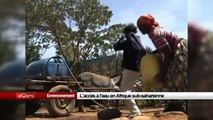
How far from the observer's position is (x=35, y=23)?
6.52 m

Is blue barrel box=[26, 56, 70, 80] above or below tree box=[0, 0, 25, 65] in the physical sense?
below

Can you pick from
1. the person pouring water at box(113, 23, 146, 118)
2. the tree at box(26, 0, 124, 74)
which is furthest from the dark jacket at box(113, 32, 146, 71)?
the tree at box(26, 0, 124, 74)

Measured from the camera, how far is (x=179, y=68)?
21.0ft

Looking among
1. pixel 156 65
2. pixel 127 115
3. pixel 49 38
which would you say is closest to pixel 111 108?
pixel 127 115

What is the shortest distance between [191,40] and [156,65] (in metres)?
0.54

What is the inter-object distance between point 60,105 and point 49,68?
480mm

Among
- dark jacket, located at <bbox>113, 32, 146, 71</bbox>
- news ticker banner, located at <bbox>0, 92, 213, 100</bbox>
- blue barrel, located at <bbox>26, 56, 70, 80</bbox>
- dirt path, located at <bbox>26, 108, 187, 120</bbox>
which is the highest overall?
dark jacket, located at <bbox>113, 32, 146, 71</bbox>

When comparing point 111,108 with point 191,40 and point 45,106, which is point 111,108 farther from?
point 191,40

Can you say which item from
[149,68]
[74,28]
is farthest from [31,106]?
[149,68]

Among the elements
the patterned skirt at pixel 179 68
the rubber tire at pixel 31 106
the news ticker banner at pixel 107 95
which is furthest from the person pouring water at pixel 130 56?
the rubber tire at pixel 31 106

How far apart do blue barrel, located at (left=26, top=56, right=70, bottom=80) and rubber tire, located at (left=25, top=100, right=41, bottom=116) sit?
30 centimetres

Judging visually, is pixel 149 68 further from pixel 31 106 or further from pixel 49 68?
pixel 31 106

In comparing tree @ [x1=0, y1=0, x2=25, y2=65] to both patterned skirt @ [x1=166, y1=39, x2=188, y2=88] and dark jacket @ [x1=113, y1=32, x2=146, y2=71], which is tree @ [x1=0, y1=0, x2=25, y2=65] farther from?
patterned skirt @ [x1=166, y1=39, x2=188, y2=88]

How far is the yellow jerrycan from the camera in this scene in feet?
21.2
